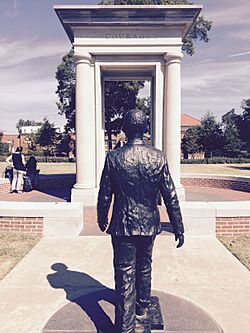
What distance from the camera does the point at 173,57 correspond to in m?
9.91

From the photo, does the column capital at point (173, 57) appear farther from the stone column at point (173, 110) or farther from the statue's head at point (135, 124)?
the statue's head at point (135, 124)

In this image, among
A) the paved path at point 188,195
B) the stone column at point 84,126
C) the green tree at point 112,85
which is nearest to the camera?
the stone column at point 84,126

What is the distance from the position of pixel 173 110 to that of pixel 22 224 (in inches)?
222

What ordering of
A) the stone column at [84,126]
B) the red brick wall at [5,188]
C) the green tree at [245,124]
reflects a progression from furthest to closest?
the green tree at [245,124]
the red brick wall at [5,188]
the stone column at [84,126]

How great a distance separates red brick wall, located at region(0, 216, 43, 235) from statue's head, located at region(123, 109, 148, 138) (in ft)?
15.3

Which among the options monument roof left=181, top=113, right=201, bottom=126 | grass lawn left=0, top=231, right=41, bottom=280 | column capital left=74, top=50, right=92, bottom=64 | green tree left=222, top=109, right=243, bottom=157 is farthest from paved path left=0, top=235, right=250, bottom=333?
monument roof left=181, top=113, right=201, bottom=126

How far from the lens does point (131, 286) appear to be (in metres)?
3.19

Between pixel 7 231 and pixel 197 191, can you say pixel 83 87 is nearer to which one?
pixel 7 231

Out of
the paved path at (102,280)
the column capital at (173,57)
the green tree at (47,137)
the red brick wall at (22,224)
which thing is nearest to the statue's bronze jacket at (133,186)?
the paved path at (102,280)

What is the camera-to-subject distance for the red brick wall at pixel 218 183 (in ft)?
45.9

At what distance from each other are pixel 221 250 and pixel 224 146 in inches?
1346

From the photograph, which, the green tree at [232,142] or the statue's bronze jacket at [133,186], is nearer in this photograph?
the statue's bronze jacket at [133,186]

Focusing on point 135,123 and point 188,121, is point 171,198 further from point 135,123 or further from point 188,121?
point 188,121

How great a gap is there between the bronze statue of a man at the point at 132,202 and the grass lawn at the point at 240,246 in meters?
3.05
